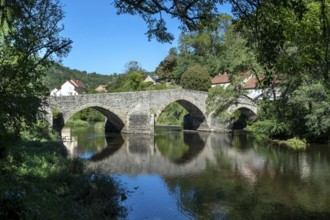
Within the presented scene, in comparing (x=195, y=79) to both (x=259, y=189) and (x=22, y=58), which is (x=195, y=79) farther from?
(x=22, y=58)

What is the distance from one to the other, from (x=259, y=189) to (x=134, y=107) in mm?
16804

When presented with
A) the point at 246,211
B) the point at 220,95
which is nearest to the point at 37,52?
the point at 246,211

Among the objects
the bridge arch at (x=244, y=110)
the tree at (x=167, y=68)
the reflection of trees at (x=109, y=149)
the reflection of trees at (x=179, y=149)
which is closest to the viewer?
the reflection of trees at (x=179, y=149)

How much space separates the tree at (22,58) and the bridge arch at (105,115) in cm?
1496

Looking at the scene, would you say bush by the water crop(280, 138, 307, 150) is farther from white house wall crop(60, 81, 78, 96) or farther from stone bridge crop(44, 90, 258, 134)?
white house wall crop(60, 81, 78, 96)

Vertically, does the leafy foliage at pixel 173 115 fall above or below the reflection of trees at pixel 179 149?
above

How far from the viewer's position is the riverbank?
464cm

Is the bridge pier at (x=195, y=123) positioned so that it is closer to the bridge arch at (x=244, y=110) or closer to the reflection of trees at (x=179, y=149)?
the bridge arch at (x=244, y=110)

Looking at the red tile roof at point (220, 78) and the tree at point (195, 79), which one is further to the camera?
the red tile roof at point (220, 78)

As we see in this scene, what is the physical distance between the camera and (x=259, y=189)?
33.4 feet

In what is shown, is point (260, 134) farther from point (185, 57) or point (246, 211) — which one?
point (185, 57)

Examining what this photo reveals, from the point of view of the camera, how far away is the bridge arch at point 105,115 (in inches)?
884

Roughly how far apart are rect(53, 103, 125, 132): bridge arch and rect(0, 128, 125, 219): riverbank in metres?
11.3

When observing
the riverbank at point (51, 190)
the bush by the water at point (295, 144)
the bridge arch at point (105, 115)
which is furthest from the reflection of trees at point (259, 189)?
the bridge arch at point (105, 115)
